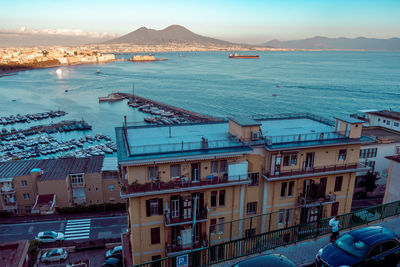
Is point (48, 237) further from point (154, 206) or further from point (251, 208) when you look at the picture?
point (251, 208)

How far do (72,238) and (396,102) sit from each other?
242 ft

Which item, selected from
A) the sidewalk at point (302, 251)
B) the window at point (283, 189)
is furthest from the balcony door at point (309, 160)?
the sidewalk at point (302, 251)

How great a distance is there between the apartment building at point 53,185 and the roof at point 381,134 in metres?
20.6

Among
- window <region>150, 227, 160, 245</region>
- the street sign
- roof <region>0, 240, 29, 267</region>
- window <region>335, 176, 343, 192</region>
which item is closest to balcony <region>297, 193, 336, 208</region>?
window <region>335, 176, 343, 192</region>

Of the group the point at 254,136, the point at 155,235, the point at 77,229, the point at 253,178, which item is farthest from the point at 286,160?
the point at 77,229

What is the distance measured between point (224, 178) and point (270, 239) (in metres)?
3.85

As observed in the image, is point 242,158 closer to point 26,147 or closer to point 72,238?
point 72,238

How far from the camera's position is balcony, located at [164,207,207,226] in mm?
11398

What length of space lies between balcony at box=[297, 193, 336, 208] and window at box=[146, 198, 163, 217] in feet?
19.3

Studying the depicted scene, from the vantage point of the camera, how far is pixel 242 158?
12.1 meters

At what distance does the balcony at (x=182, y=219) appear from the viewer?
11398 mm

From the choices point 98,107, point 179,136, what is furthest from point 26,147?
point 179,136

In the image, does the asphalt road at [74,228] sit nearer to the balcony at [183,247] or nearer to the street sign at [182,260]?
the balcony at [183,247]

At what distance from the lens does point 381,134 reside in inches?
1031
